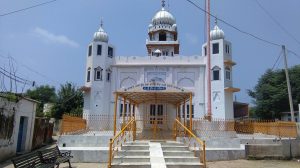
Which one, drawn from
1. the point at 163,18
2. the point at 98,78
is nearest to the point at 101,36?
the point at 98,78

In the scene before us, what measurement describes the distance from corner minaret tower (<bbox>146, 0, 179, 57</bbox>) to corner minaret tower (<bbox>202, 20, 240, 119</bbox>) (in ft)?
23.4

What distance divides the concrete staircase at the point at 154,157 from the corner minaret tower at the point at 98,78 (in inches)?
678

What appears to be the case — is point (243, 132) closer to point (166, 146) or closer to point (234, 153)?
point (234, 153)

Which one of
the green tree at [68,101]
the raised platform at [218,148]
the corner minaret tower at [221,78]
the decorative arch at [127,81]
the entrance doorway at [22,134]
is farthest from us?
the green tree at [68,101]

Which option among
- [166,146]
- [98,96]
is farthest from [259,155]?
[98,96]

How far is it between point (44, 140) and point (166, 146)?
38.6 ft

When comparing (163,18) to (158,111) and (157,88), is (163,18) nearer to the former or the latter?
(158,111)

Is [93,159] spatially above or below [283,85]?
below

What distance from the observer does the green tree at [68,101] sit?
3425 cm

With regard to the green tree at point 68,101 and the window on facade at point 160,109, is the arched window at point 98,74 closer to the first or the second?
the green tree at point 68,101

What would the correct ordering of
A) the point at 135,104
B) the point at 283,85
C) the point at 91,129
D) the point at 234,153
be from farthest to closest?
the point at 283,85 < the point at 91,129 < the point at 135,104 < the point at 234,153

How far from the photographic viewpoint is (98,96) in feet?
94.3

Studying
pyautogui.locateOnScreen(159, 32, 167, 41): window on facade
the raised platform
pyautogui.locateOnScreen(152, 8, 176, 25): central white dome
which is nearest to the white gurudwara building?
pyautogui.locateOnScreen(159, 32, 167, 41): window on facade

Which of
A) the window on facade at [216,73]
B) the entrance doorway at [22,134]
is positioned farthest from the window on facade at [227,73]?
the entrance doorway at [22,134]
